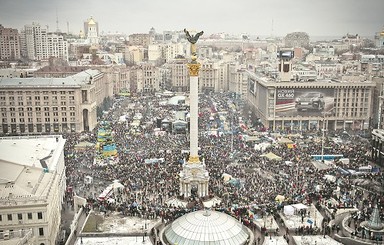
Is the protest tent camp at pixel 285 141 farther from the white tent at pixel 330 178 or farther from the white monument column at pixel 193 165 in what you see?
the white monument column at pixel 193 165

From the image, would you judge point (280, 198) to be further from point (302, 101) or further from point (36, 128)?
point (36, 128)

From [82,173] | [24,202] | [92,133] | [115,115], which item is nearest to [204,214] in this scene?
[24,202]

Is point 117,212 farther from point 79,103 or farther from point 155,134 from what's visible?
point 79,103

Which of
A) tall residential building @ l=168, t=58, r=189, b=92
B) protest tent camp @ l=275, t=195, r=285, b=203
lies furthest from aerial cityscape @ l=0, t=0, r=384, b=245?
tall residential building @ l=168, t=58, r=189, b=92

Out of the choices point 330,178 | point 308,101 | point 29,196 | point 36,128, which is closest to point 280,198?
point 330,178

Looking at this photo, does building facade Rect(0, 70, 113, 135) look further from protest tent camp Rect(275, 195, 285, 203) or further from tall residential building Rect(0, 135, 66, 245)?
protest tent camp Rect(275, 195, 285, 203)

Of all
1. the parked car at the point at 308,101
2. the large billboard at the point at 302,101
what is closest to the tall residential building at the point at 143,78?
the large billboard at the point at 302,101
